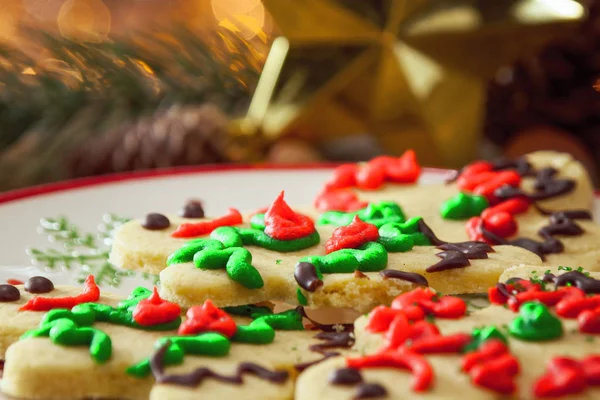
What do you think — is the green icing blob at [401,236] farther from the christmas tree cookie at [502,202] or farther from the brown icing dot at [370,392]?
the brown icing dot at [370,392]

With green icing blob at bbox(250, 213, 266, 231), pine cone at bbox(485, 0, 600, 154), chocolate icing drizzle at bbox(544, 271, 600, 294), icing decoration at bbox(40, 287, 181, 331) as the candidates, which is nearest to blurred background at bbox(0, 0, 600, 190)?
pine cone at bbox(485, 0, 600, 154)

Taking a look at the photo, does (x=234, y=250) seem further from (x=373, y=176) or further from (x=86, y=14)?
(x=86, y=14)

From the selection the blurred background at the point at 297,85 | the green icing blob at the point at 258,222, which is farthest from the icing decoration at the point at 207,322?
the blurred background at the point at 297,85

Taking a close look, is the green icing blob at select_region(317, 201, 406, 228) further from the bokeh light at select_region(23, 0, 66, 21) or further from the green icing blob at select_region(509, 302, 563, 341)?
the bokeh light at select_region(23, 0, 66, 21)

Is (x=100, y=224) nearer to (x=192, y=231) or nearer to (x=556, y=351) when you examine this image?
(x=192, y=231)

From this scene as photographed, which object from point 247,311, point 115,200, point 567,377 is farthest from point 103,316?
point 115,200
